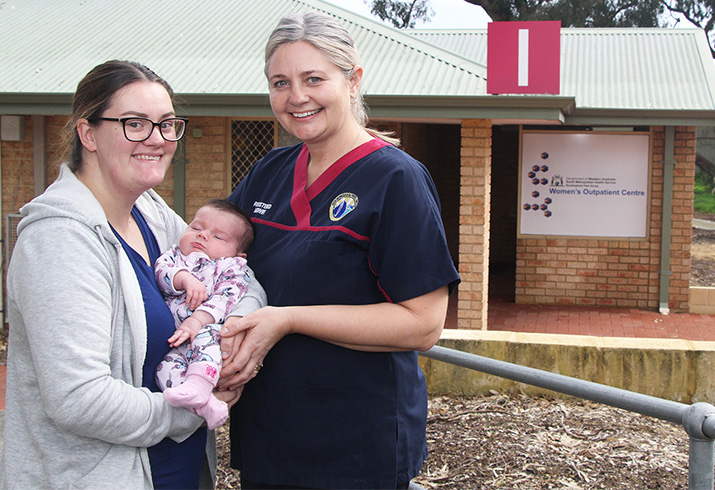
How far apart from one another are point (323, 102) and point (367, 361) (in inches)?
29.7

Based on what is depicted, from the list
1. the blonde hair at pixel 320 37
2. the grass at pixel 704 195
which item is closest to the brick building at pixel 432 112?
the blonde hair at pixel 320 37

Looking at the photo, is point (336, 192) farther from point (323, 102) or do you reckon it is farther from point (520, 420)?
point (520, 420)

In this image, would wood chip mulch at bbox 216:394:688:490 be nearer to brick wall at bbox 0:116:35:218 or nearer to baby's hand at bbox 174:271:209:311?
baby's hand at bbox 174:271:209:311

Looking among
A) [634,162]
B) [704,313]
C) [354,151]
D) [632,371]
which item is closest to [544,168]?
[634,162]

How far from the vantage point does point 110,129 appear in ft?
6.62

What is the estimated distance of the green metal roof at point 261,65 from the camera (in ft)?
27.5

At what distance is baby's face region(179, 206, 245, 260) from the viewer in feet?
7.90

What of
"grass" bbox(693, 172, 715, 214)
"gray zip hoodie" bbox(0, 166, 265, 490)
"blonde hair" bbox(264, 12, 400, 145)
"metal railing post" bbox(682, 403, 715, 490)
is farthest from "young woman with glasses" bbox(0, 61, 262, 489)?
"grass" bbox(693, 172, 715, 214)

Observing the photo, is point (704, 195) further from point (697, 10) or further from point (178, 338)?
point (178, 338)

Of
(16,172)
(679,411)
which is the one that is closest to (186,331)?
(679,411)

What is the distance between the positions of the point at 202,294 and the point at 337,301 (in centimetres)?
42

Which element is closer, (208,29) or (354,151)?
(354,151)

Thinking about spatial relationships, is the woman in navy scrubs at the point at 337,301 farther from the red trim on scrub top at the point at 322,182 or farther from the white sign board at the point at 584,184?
the white sign board at the point at 584,184

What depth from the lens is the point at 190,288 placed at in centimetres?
223
